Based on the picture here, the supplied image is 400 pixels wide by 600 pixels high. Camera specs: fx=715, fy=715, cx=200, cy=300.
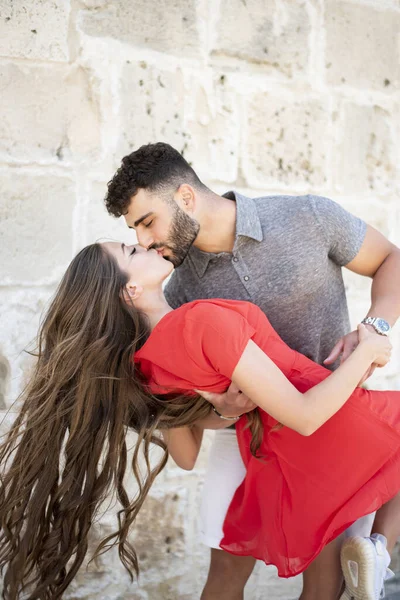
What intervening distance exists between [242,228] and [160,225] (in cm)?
27

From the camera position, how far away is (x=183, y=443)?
92.0 inches

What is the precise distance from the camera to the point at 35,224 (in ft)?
9.16

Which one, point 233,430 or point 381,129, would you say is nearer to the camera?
point 233,430

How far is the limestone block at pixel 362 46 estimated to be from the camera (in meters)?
3.20

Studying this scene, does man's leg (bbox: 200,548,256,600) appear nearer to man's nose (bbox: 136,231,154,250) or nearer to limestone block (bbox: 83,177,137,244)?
man's nose (bbox: 136,231,154,250)

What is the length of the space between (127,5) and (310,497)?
6.63ft

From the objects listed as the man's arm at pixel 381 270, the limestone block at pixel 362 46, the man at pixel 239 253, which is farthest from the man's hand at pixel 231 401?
the limestone block at pixel 362 46

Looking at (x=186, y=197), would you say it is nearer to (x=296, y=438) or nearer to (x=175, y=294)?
(x=175, y=294)

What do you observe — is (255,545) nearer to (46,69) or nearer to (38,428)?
(38,428)

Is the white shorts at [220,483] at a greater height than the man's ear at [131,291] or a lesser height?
lesser

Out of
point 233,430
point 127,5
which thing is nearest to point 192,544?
point 233,430

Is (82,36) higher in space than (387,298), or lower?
higher

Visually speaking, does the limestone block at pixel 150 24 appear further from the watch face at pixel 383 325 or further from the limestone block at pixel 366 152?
the watch face at pixel 383 325

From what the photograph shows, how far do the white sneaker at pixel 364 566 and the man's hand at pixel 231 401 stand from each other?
477 mm
